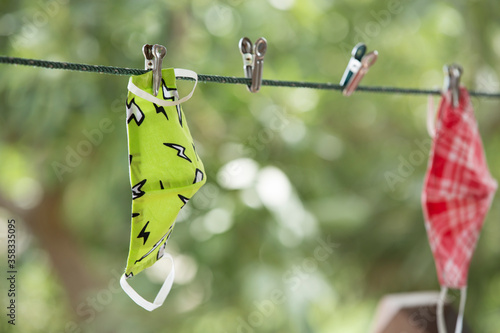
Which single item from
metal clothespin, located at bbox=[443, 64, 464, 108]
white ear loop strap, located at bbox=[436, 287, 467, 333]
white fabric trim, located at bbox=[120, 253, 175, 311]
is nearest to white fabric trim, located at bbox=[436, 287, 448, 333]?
white ear loop strap, located at bbox=[436, 287, 467, 333]

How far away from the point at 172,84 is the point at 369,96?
123 centimetres

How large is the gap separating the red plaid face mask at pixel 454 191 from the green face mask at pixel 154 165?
0.90 feet

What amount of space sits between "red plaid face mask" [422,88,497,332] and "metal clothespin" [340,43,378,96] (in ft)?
0.41

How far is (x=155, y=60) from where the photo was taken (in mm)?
349

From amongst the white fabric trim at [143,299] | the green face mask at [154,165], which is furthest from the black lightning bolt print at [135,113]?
the white fabric trim at [143,299]

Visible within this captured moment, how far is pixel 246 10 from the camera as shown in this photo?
121 centimetres

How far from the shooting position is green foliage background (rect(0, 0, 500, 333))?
109cm

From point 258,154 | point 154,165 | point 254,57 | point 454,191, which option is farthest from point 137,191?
point 258,154

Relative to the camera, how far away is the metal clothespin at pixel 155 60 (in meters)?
0.35

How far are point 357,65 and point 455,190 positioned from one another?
0.64 ft

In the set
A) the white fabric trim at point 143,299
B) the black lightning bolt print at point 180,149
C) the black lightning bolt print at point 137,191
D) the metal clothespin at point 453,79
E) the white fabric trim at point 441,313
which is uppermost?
the metal clothespin at point 453,79

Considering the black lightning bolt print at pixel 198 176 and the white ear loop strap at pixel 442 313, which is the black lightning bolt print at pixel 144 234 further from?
the white ear loop strap at pixel 442 313

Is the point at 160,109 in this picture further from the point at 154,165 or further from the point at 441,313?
the point at 441,313

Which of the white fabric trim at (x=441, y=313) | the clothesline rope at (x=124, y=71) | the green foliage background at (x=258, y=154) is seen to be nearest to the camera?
the clothesline rope at (x=124, y=71)
